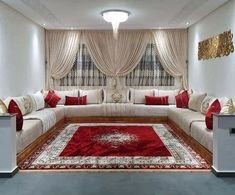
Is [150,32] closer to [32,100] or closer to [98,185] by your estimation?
[32,100]

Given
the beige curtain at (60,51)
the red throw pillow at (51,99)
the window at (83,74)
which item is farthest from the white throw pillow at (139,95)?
the red throw pillow at (51,99)

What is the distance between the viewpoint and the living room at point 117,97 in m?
3.86

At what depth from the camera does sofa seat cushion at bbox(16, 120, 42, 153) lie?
447 cm

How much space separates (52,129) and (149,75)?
3.71 m

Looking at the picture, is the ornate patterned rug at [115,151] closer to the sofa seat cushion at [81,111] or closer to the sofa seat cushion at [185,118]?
the sofa seat cushion at [185,118]

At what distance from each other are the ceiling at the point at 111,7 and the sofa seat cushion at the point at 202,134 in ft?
7.63

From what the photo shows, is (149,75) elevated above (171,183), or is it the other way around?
(149,75)

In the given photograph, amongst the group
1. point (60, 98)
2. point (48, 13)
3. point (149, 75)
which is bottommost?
point (60, 98)

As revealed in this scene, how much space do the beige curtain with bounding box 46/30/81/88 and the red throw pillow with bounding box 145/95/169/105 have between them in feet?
8.25

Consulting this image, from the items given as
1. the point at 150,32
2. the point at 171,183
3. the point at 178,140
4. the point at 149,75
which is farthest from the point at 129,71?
the point at 171,183

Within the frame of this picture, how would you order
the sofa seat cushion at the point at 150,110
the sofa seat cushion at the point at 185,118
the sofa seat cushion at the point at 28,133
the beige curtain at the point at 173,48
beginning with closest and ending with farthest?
1. the sofa seat cushion at the point at 28,133
2. the sofa seat cushion at the point at 185,118
3. the sofa seat cushion at the point at 150,110
4. the beige curtain at the point at 173,48

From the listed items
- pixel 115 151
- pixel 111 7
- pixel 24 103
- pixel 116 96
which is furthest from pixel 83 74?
pixel 115 151

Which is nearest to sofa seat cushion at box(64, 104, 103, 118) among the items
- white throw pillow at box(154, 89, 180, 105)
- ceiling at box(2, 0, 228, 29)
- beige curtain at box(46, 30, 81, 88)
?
beige curtain at box(46, 30, 81, 88)

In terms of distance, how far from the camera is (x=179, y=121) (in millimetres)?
6648
